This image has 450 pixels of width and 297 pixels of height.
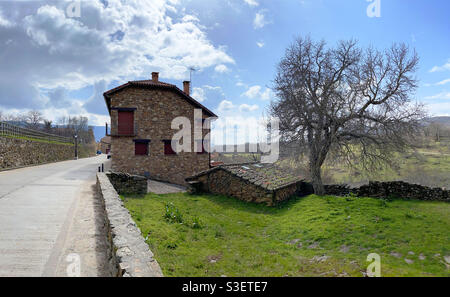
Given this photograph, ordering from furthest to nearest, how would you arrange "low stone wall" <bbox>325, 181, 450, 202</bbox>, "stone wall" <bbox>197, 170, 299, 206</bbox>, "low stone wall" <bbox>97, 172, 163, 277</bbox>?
1. "stone wall" <bbox>197, 170, 299, 206</bbox>
2. "low stone wall" <bbox>325, 181, 450, 202</bbox>
3. "low stone wall" <bbox>97, 172, 163, 277</bbox>

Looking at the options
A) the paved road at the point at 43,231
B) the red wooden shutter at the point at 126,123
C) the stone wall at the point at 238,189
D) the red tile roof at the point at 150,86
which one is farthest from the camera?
the red wooden shutter at the point at 126,123

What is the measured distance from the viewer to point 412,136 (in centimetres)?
→ 1614

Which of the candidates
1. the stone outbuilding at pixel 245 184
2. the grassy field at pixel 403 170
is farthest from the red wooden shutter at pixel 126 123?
the grassy field at pixel 403 170

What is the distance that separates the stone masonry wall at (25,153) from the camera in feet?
62.4

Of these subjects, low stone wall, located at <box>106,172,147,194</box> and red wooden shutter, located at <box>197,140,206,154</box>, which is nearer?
low stone wall, located at <box>106,172,147,194</box>

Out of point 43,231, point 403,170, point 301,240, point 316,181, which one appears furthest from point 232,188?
point 403,170

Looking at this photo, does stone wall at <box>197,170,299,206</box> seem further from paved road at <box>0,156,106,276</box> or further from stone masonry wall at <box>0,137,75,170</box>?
stone masonry wall at <box>0,137,75,170</box>

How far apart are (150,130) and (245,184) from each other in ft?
37.5

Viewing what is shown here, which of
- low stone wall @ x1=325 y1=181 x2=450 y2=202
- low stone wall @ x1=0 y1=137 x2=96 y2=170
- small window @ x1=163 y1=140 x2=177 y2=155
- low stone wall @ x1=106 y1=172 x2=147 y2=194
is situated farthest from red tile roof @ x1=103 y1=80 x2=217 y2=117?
low stone wall @ x1=325 y1=181 x2=450 y2=202

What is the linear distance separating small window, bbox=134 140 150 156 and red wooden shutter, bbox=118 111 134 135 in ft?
3.19

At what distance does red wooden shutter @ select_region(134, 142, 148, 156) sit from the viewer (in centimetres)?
2088

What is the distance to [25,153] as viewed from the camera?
73.8 feet

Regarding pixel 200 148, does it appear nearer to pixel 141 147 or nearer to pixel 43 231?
pixel 141 147

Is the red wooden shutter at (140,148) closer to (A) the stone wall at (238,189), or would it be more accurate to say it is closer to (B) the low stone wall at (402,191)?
(A) the stone wall at (238,189)
